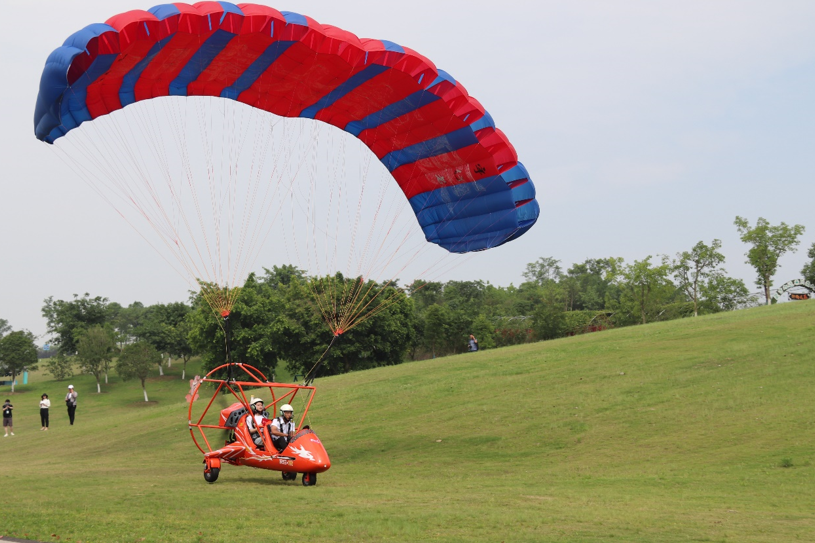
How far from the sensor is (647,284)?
202 feet

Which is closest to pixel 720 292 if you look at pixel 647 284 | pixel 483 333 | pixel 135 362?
pixel 647 284

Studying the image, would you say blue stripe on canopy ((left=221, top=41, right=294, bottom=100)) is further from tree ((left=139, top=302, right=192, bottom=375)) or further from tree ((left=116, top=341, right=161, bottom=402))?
tree ((left=139, top=302, right=192, bottom=375))

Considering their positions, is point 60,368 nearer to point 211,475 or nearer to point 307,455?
point 211,475

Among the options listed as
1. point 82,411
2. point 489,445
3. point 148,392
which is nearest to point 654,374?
point 489,445

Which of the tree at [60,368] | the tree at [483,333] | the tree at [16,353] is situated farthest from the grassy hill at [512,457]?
the tree at [16,353]

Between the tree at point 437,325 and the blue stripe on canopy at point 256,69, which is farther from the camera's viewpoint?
the tree at point 437,325

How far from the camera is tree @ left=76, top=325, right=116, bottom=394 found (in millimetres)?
59594

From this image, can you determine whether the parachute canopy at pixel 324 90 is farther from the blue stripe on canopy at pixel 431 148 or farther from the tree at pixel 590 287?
the tree at pixel 590 287

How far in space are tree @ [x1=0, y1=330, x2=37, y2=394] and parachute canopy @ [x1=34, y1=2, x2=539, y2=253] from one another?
201 ft

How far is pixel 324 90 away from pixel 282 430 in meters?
6.92

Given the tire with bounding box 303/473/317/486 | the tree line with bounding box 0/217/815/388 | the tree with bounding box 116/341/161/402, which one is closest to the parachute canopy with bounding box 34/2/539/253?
the tire with bounding box 303/473/317/486

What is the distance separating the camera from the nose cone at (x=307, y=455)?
11727mm

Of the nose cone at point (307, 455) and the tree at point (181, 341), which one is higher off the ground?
the tree at point (181, 341)

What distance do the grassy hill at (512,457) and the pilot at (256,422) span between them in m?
0.74
